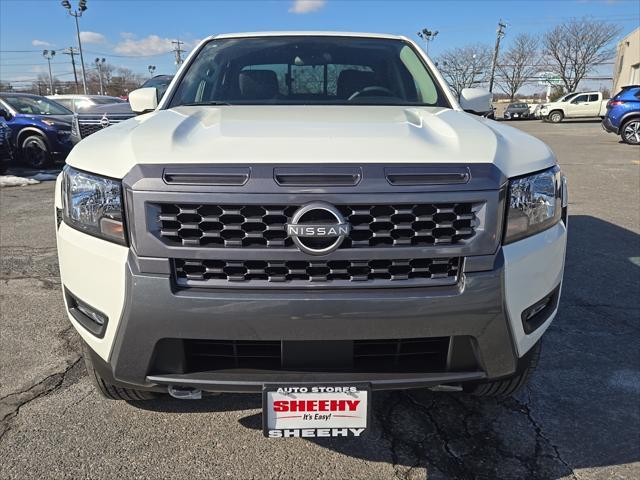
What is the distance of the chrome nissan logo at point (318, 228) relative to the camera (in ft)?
5.42

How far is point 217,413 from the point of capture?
250cm

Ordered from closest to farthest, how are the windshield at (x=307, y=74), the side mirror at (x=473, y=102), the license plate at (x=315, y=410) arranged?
the license plate at (x=315, y=410) → the windshield at (x=307, y=74) → the side mirror at (x=473, y=102)

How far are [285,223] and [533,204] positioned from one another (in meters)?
0.95

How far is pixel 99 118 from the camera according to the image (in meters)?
9.42

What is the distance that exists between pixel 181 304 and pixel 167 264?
0.47 feet

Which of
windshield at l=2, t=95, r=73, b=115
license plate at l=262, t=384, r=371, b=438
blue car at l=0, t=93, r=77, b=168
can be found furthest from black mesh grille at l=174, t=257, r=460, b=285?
windshield at l=2, t=95, r=73, b=115

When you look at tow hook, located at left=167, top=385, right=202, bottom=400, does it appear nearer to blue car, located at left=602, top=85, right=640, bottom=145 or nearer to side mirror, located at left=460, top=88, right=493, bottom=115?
side mirror, located at left=460, top=88, right=493, bottom=115

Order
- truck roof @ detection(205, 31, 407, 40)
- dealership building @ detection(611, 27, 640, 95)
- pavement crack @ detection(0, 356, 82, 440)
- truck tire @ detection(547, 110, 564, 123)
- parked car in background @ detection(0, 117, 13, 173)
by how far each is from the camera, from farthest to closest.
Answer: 1. dealership building @ detection(611, 27, 640, 95)
2. truck tire @ detection(547, 110, 564, 123)
3. parked car in background @ detection(0, 117, 13, 173)
4. truck roof @ detection(205, 31, 407, 40)
5. pavement crack @ detection(0, 356, 82, 440)

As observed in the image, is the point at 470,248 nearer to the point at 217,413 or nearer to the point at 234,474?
the point at 234,474

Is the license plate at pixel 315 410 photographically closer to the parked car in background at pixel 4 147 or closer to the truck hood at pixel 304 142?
the truck hood at pixel 304 142

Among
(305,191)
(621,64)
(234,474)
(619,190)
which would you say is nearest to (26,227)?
(234,474)

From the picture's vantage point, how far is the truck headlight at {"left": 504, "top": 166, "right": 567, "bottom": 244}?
6.02ft

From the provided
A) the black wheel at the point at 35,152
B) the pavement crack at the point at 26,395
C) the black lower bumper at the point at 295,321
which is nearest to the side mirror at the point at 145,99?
the pavement crack at the point at 26,395

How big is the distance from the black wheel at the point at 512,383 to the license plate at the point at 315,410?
0.48 meters
